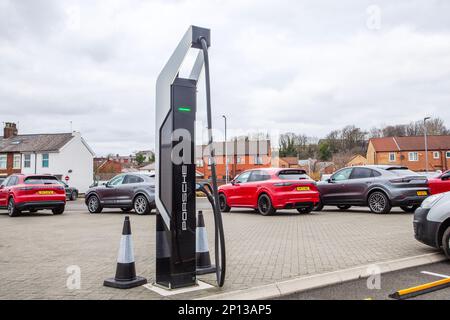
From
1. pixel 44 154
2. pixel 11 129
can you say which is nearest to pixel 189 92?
pixel 44 154

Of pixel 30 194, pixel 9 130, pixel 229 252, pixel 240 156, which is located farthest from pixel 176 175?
pixel 240 156

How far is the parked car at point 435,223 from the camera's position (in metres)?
6.04

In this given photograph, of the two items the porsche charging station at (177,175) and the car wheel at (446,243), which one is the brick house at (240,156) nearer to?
the car wheel at (446,243)

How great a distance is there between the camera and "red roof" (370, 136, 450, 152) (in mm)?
68562

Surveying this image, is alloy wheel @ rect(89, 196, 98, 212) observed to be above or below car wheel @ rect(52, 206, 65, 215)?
above

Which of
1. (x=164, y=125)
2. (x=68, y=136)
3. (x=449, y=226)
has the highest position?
(x=68, y=136)

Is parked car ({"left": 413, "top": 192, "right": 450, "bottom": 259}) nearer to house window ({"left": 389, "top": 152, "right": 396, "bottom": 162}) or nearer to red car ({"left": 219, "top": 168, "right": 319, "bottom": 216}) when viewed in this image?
red car ({"left": 219, "top": 168, "right": 319, "bottom": 216})

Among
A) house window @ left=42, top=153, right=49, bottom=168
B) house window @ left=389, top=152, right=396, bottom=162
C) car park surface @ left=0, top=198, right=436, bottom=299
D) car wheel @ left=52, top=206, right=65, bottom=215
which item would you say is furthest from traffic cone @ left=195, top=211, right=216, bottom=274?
house window @ left=389, top=152, right=396, bottom=162

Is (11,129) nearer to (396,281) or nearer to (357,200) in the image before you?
(357,200)

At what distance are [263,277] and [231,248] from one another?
7.27ft

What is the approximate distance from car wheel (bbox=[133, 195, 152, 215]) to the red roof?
65.2m

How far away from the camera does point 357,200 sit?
13.9 m

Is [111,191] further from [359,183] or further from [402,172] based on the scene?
[402,172]
